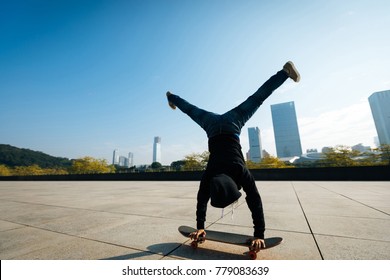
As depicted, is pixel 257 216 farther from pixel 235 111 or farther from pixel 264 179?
pixel 264 179

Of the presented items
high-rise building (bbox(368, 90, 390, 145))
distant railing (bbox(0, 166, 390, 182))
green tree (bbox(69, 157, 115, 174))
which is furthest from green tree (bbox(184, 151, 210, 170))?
high-rise building (bbox(368, 90, 390, 145))

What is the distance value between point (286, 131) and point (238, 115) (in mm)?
181116

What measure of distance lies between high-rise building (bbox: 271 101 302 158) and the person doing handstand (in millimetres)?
173478

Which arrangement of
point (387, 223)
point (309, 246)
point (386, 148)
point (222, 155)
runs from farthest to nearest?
point (386, 148) < point (387, 223) < point (309, 246) < point (222, 155)

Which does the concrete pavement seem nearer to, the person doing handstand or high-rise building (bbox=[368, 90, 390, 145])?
the person doing handstand

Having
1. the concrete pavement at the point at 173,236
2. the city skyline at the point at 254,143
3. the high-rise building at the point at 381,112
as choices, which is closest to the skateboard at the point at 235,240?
the concrete pavement at the point at 173,236

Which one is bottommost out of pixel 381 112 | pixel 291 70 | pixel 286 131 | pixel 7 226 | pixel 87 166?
pixel 7 226

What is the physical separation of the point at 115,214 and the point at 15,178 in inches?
1689

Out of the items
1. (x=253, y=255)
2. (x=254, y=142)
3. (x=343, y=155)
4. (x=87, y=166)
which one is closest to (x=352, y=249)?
(x=253, y=255)

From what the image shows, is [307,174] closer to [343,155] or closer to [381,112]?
[343,155]

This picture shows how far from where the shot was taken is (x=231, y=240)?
2.12 meters

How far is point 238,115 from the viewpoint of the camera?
2309 mm

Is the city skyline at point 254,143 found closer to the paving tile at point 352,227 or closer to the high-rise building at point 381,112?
the high-rise building at point 381,112
